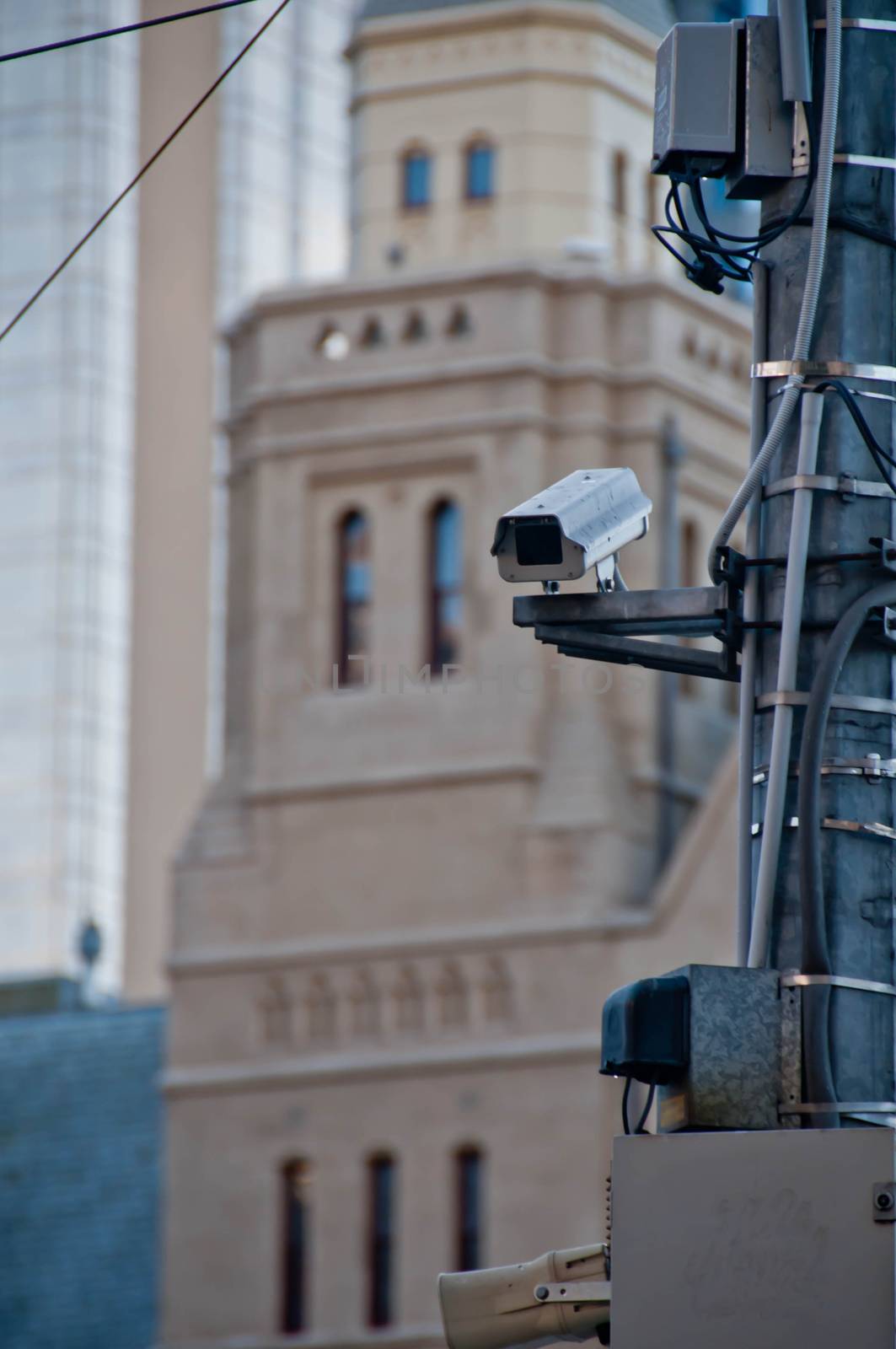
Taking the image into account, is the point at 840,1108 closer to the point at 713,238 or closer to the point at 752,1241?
the point at 752,1241

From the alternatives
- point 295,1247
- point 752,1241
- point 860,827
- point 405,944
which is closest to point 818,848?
point 860,827

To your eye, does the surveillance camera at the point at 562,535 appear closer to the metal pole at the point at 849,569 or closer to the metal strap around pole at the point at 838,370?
the metal pole at the point at 849,569

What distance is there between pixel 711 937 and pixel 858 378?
106ft

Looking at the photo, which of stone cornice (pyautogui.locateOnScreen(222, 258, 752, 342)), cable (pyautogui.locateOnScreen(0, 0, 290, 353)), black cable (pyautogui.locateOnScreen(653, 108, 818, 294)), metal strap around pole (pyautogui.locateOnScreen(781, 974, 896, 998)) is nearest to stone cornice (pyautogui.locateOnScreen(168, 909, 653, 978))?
stone cornice (pyautogui.locateOnScreen(222, 258, 752, 342))

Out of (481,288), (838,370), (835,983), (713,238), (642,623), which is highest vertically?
(481,288)

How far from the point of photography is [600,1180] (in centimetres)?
4012

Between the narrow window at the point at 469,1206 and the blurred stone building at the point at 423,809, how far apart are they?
4 cm

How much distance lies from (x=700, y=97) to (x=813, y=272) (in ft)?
1.71

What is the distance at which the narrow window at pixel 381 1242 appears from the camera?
136ft

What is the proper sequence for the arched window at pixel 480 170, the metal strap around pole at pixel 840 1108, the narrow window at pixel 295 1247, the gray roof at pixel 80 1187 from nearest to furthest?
1. the metal strap around pole at pixel 840 1108
2. the narrow window at pixel 295 1247
3. the gray roof at pixel 80 1187
4. the arched window at pixel 480 170

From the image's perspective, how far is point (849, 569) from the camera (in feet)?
26.9

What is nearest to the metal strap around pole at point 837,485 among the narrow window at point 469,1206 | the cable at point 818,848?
the cable at point 818,848

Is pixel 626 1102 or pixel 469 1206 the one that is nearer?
pixel 626 1102

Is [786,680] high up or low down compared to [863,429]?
down
